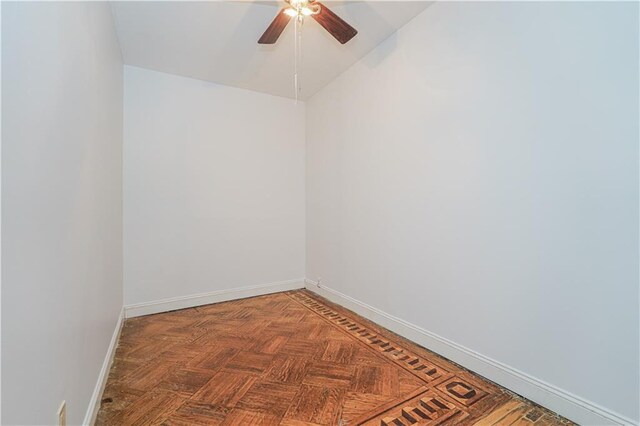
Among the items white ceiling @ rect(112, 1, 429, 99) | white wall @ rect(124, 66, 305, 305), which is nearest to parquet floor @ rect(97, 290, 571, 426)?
white wall @ rect(124, 66, 305, 305)

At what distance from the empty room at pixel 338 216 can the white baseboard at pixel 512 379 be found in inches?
0.4

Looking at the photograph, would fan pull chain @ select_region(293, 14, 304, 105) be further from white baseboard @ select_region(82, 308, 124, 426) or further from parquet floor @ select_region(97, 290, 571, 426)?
white baseboard @ select_region(82, 308, 124, 426)

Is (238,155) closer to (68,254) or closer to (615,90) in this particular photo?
(68,254)

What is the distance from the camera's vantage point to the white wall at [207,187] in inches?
118

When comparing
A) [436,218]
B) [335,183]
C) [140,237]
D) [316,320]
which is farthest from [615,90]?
[140,237]

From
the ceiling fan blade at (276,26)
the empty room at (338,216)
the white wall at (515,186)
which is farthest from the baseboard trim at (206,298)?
the ceiling fan blade at (276,26)

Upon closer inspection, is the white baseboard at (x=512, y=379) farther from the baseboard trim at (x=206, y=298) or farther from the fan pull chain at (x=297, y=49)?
the fan pull chain at (x=297, y=49)

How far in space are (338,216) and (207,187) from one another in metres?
1.57

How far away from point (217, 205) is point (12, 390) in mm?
2802

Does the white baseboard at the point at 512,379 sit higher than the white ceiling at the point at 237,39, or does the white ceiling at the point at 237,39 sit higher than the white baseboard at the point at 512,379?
the white ceiling at the point at 237,39

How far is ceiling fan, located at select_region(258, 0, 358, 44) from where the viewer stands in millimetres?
1881

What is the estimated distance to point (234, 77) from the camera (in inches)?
129

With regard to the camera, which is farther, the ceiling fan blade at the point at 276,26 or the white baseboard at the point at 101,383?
the ceiling fan blade at the point at 276,26

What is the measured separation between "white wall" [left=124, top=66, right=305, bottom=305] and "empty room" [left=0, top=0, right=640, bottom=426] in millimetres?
26
